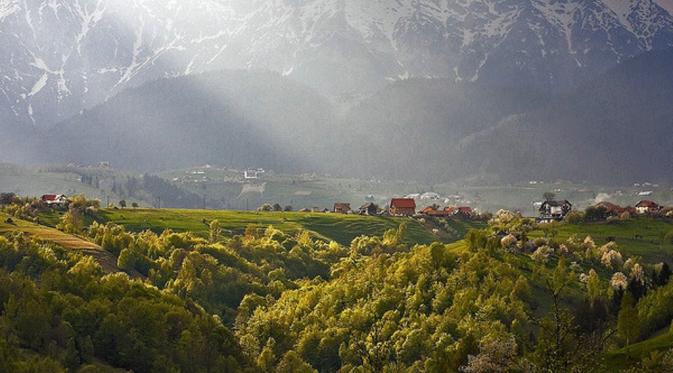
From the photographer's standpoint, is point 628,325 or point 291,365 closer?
point 628,325

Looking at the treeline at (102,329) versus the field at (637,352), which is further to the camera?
the treeline at (102,329)

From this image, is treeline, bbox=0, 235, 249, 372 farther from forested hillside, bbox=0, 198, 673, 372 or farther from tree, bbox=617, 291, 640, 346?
tree, bbox=617, 291, 640, 346

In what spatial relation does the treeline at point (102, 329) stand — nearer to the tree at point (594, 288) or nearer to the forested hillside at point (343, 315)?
the forested hillside at point (343, 315)

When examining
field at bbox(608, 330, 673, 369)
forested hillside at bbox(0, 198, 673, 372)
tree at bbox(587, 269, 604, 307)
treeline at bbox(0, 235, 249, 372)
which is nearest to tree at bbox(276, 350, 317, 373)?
forested hillside at bbox(0, 198, 673, 372)

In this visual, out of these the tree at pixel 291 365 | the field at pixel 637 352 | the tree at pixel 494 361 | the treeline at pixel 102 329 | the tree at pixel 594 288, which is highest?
the tree at pixel 494 361

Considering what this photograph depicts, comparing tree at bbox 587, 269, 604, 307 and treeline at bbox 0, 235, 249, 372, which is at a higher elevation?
tree at bbox 587, 269, 604, 307

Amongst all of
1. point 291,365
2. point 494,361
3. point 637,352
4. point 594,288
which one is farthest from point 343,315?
point 494,361

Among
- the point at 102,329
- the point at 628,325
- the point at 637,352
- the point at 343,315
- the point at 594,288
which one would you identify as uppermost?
the point at 594,288

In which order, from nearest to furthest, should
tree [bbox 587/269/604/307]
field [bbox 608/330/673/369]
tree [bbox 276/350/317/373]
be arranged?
field [bbox 608/330/673/369], tree [bbox 276/350/317/373], tree [bbox 587/269/604/307]

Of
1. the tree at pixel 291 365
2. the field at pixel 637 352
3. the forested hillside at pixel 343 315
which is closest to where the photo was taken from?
the field at pixel 637 352

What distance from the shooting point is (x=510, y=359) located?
61.0 meters

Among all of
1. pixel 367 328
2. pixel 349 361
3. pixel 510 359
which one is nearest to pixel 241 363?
pixel 349 361

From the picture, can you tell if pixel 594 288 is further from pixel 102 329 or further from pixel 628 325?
pixel 102 329

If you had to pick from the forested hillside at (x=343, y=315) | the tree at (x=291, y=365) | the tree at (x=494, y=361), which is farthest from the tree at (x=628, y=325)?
the tree at (x=494, y=361)
